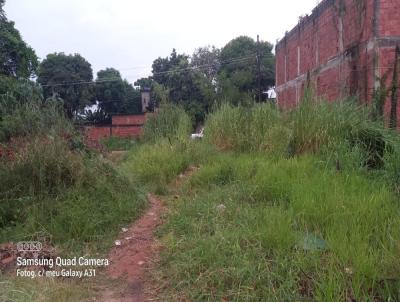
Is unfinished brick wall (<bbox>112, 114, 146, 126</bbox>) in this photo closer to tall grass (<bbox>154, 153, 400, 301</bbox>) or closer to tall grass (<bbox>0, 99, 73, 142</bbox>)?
tall grass (<bbox>0, 99, 73, 142</bbox>)

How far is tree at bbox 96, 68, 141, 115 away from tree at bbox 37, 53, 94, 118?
68.6 inches

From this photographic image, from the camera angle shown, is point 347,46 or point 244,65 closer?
point 347,46

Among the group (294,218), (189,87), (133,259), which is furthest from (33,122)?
(189,87)

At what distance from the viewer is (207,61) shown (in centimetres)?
3288

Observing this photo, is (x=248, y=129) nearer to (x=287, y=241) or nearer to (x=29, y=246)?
(x=287, y=241)

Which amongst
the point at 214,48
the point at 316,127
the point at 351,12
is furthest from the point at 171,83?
the point at 316,127

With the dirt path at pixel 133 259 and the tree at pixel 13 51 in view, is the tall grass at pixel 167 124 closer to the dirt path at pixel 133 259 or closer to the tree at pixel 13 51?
the dirt path at pixel 133 259

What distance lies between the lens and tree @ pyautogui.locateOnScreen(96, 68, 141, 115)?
33562mm

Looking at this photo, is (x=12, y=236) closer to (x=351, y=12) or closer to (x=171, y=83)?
(x=351, y=12)

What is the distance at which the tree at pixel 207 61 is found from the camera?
105 ft

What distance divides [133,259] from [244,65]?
2801 cm

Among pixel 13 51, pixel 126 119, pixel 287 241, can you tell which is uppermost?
pixel 13 51

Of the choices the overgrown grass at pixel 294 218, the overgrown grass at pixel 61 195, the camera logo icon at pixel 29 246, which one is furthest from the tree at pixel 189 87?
the camera logo icon at pixel 29 246

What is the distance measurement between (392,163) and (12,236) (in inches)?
163
